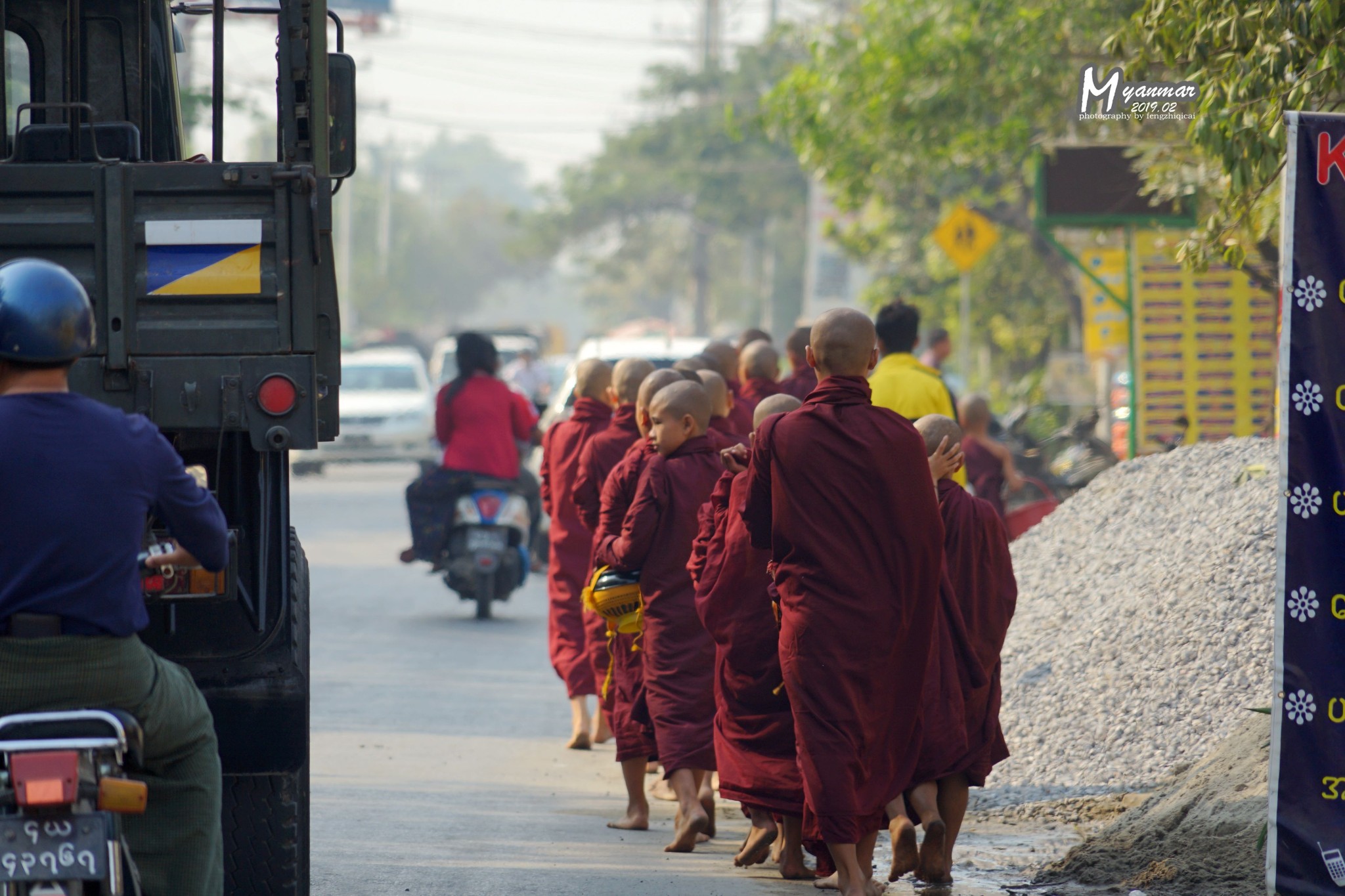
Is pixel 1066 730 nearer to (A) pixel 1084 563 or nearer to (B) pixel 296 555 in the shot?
(A) pixel 1084 563

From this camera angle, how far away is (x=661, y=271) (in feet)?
277

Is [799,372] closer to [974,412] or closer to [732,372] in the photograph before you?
[732,372]

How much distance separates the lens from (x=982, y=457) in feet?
39.6

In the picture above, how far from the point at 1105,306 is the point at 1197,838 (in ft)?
39.9

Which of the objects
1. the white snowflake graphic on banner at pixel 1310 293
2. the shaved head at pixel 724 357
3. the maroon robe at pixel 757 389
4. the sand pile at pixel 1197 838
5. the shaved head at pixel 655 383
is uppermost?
the white snowflake graphic on banner at pixel 1310 293

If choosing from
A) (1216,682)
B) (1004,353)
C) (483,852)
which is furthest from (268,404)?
(1004,353)

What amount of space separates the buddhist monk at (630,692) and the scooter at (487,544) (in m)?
5.79

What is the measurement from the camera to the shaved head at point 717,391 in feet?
26.3

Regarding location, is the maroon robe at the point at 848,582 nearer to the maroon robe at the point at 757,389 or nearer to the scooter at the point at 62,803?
the scooter at the point at 62,803

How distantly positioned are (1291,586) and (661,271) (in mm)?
79932

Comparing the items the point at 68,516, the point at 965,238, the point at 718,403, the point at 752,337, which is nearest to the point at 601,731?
the point at 718,403

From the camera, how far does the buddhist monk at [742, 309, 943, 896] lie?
224 inches

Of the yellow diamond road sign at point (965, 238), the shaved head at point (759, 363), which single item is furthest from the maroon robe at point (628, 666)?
the yellow diamond road sign at point (965, 238)

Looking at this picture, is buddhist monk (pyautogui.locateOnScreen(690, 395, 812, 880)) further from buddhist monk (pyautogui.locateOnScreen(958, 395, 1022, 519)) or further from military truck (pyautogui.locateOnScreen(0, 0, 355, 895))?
Answer: buddhist monk (pyautogui.locateOnScreen(958, 395, 1022, 519))
